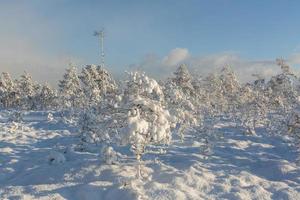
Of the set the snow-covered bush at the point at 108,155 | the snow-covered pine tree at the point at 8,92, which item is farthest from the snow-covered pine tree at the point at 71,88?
the snow-covered bush at the point at 108,155

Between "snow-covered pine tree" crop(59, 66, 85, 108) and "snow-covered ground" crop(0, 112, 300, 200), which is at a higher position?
"snow-covered pine tree" crop(59, 66, 85, 108)

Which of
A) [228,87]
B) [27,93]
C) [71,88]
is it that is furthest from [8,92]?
[228,87]

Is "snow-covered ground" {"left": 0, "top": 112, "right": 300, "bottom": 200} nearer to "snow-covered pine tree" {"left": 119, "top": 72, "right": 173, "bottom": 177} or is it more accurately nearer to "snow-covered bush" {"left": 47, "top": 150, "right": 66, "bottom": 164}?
"snow-covered bush" {"left": 47, "top": 150, "right": 66, "bottom": 164}

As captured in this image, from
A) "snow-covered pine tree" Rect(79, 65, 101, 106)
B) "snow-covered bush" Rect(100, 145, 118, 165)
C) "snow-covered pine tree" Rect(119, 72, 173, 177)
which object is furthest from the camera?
"snow-covered pine tree" Rect(79, 65, 101, 106)

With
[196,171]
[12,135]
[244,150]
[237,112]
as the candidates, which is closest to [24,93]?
[237,112]

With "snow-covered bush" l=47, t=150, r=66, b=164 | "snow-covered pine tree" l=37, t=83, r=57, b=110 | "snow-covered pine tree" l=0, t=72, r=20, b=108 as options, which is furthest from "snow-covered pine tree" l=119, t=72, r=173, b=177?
"snow-covered pine tree" l=0, t=72, r=20, b=108

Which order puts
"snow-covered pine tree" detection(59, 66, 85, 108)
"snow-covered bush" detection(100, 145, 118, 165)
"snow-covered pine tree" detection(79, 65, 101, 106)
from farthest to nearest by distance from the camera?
"snow-covered pine tree" detection(59, 66, 85, 108) → "snow-covered pine tree" detection(79, 65, 101, 106) → "snow-covered bush" detection(100, 145, 118, 165)

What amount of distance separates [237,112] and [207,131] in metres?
30.9

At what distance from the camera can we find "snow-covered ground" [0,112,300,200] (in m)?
21.2

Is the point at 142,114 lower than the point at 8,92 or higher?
lower

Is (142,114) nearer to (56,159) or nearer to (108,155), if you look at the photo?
(108,155)

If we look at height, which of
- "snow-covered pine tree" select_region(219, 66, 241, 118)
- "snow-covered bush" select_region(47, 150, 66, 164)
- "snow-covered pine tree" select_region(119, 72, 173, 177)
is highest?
"snow-covered pine tree" select_region(219, 66, 241, 118)

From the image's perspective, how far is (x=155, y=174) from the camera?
23344 millimetres

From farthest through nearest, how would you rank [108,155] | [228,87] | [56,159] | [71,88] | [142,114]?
[71,88] < [228,87] < [56,159] < [108,155] < [142,114]
